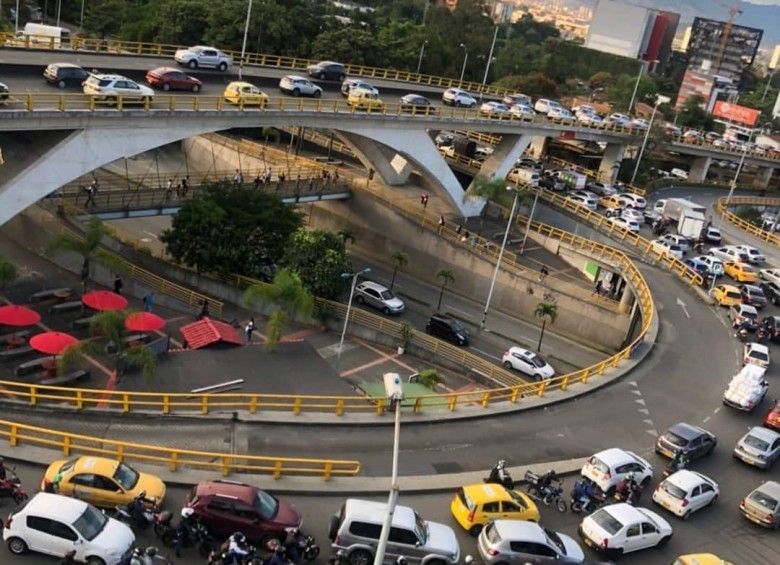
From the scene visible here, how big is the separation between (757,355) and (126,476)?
99.7 feet

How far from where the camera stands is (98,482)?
18656mm

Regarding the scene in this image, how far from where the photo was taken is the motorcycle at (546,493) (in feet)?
77.3

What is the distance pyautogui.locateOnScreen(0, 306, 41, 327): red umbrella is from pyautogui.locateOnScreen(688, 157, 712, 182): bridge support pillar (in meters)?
80.3

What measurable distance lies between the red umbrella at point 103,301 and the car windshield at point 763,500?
2661cm

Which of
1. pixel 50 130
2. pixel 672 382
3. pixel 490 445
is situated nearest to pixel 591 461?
pixel 490 445

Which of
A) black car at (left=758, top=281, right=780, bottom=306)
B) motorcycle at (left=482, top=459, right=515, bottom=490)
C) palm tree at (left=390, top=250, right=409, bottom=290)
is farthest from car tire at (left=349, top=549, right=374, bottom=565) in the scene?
black car at (left=758, top=281, right=780, bottom=306)

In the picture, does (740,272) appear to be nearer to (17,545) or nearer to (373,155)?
(373,155)

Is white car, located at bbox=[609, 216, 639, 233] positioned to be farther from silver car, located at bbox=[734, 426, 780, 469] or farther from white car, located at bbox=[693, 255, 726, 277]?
silver car, located at bbox=[734, 426, 780, 469]

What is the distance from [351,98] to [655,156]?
46.8 m

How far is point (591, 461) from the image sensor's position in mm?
25109

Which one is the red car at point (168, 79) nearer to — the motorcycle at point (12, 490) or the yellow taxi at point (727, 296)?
the motorcycle at point (12, 490)

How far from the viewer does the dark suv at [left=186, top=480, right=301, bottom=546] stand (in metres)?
18.5

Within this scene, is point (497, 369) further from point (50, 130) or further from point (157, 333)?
point (50, 130)

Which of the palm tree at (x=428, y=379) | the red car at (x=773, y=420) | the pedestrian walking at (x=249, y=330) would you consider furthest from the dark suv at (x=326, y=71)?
the red car at (x=773, y=420)
